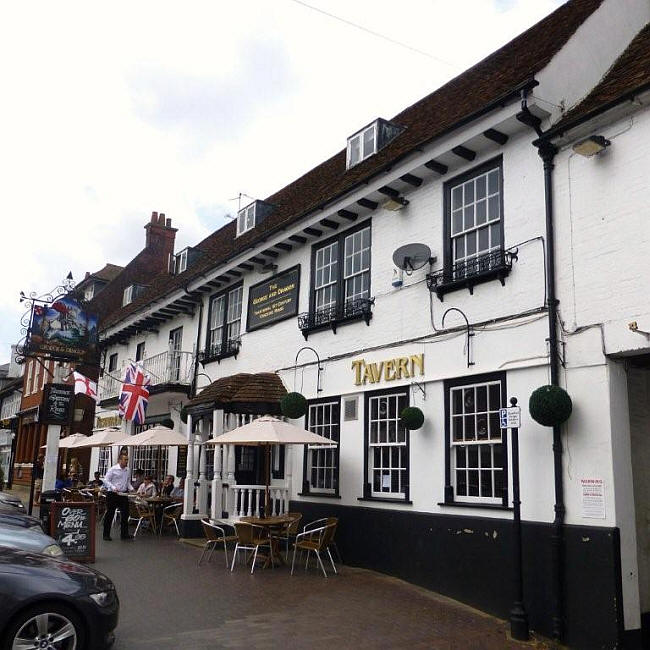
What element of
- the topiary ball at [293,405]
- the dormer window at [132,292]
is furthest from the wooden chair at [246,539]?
the dormer window at [132,292]

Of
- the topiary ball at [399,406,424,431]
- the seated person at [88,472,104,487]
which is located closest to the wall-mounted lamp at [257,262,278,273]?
the topiary ball at [399,406,424,431]

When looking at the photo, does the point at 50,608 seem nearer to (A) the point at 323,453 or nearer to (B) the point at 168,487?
(A) the point at 323,453

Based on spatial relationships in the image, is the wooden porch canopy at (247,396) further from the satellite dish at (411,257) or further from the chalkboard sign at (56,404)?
the satellite dish at (411,257)

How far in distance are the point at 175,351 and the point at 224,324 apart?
92.1 inches

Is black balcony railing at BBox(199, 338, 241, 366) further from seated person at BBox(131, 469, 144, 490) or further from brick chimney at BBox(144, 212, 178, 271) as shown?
brick chimney at BBox(144, 212, 178, 271)

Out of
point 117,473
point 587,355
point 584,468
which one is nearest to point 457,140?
point 587,355

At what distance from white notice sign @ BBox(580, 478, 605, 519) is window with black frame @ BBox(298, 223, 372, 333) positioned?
5167 mm

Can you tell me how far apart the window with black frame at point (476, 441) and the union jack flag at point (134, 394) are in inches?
430

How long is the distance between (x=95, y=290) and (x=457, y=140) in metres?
29.7

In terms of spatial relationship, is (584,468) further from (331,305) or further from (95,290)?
(95,290)

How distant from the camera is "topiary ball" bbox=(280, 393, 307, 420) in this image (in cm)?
1288

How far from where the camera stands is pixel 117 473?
49.4 feet

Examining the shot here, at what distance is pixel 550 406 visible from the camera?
8.02 m

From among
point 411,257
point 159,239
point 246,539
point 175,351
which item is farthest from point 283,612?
point 159,239
